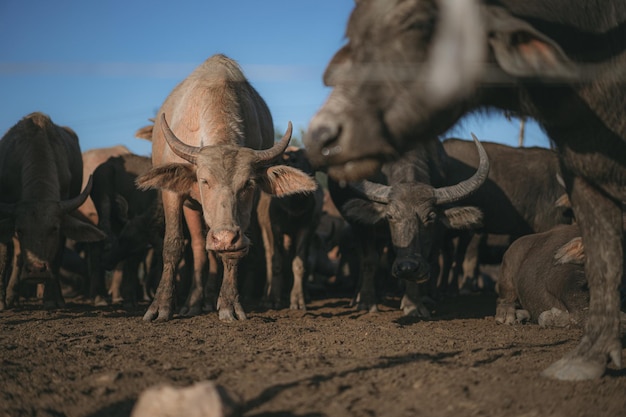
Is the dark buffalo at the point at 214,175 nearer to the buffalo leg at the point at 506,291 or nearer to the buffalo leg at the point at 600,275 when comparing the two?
the buffalo leg at the point at 506,291

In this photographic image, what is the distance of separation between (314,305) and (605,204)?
5.98m

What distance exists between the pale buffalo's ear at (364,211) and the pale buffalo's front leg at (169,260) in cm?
212

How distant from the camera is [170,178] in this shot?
7.33 meters

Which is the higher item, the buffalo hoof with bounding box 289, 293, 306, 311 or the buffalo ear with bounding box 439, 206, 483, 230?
the buffalo ear with bounding box 439, 206, 483, 230

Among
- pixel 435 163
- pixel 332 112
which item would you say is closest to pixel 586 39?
pixel 332 112

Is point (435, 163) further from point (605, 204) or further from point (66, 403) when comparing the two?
point (66, 403)

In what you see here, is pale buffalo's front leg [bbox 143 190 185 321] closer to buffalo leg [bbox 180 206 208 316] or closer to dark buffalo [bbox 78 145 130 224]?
buffalo leg [bbox 180 206 208 316]

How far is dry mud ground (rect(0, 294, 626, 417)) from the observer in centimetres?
352

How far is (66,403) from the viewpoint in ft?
12.1

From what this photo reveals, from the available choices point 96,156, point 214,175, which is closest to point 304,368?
point 214,175

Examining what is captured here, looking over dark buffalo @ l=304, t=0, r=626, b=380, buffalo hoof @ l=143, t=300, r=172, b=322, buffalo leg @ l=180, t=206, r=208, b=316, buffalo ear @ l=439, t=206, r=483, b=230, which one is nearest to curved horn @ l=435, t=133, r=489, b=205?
buffalo ear @ l=439, t=206, r=483, b=230

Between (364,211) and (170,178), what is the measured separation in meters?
2.44

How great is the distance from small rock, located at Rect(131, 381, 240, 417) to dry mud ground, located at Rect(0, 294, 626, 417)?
0.33 m

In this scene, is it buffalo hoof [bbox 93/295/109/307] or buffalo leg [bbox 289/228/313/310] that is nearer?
buffalo leg [bbox 289/228/313/310]
